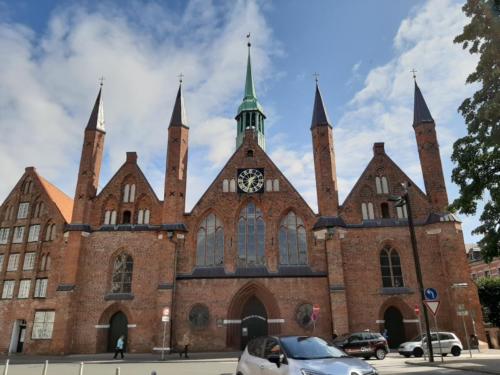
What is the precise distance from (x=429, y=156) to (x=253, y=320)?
17.9 m

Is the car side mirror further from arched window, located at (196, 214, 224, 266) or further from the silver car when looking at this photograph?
arched window, located at (196, 214, 224, 266)

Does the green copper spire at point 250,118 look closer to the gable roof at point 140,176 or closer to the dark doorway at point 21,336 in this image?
the gable roof at point 140,176

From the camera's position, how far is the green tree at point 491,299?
35344 millimetres

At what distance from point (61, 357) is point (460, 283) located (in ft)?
85.3

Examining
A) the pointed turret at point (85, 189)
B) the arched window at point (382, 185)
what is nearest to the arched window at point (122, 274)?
the pointed turret at point (85, 189)

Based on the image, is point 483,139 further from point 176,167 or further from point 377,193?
point 176,167

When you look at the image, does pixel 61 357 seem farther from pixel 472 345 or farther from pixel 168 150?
pixel 472 345

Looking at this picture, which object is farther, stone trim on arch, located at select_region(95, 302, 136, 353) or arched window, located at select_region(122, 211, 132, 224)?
arched window, located at select_region(122, 211, 132, 224)

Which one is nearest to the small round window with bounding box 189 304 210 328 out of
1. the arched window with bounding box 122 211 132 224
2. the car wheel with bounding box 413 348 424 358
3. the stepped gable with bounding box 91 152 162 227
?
the stepped gable with bounding box 91 152 162 227

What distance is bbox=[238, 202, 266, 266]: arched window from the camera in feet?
95.2

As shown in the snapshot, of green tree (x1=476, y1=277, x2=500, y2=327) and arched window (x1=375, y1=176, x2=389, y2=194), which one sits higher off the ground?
arched window (x1=375, y1=176, x2=389, y2=194)

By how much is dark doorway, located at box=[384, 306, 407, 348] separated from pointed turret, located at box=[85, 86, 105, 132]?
1060 inches

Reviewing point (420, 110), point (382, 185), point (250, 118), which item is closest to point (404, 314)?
point (382, 185)

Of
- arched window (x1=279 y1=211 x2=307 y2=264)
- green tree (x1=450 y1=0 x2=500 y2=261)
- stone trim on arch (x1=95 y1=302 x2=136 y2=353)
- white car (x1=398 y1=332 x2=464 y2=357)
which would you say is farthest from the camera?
arched window (x1=279 y1=211 x2=307 y2=264)
